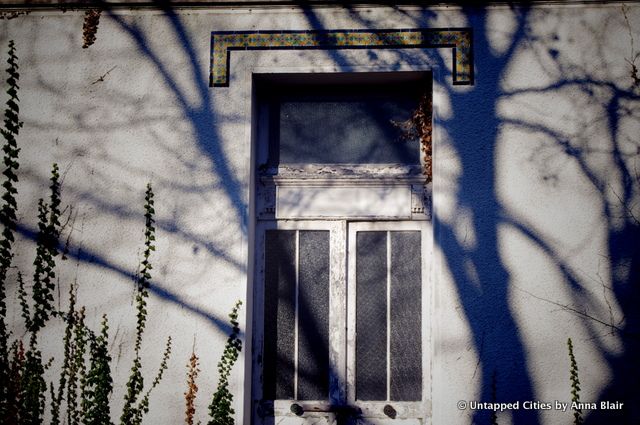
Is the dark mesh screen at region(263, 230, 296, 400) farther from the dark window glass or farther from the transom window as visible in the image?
the dark window glass

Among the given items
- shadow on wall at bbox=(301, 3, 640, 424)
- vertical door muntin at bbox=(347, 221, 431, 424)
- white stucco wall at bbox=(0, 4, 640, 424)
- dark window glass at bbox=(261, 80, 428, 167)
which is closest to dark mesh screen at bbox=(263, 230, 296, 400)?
white stucco wall at bbox=(0, 4, 640, 424)

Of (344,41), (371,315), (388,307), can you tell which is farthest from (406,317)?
(344,41)

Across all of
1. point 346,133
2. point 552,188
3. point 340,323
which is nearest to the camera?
point 552,188

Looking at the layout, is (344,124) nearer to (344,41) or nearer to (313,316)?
(344,41)

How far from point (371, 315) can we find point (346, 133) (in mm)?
1484

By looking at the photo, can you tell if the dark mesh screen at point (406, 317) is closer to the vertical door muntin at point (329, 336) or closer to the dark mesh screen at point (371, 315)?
the dark mesh screen at point (371, 315)

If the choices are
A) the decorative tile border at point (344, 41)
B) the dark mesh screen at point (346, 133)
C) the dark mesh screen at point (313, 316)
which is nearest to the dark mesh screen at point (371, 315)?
the dark mesh screen at point (313, 316)

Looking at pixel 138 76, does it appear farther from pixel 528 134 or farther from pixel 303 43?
→ pixel 528 134

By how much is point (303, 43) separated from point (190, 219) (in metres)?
1.63

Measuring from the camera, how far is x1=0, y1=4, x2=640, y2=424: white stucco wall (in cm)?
398

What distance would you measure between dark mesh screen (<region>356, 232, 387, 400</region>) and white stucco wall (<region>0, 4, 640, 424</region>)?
46cm

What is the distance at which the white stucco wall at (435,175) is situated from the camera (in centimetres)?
398

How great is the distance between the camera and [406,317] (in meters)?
4.29

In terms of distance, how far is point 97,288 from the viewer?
4.18 metres
